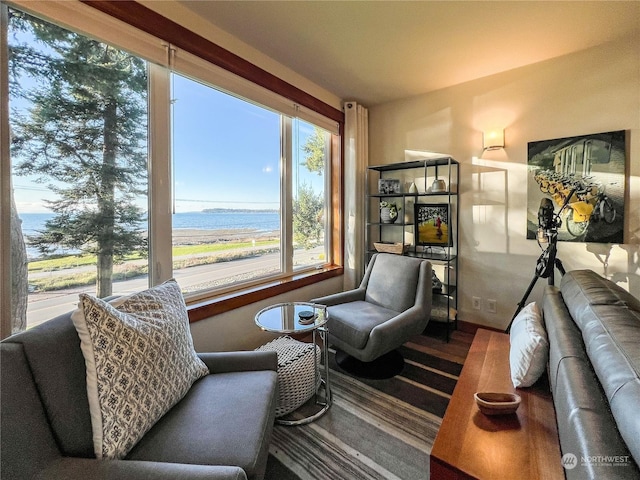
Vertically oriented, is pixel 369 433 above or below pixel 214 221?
below

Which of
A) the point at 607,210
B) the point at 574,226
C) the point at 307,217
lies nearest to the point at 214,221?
the point at 307,217

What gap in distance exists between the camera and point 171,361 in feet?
3.62

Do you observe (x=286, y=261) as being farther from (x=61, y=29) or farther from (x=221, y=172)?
(x=61, y=29)

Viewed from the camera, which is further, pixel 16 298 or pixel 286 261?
pixel 286 261

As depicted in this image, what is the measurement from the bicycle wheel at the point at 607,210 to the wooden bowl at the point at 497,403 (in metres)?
2.13

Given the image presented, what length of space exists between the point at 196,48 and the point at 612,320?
2.64m

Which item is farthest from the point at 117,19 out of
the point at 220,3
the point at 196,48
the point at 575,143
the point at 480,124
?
the point at 575,143

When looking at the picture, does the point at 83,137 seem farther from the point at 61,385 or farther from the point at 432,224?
the point at 432,224

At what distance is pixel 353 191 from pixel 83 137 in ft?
7.86

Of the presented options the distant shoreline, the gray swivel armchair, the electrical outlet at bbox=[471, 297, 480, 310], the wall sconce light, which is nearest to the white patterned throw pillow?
the distant shoreline

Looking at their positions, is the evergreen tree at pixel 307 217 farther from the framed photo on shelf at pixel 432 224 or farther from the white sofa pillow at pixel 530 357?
the white sofa pillow at pixel 530 357

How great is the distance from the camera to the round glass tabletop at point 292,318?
5.32 feet

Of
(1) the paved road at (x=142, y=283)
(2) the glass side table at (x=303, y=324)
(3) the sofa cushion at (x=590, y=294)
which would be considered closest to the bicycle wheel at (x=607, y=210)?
(3) the sofa cushion at (x=590, y=294)

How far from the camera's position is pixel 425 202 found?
3078 millimetres
